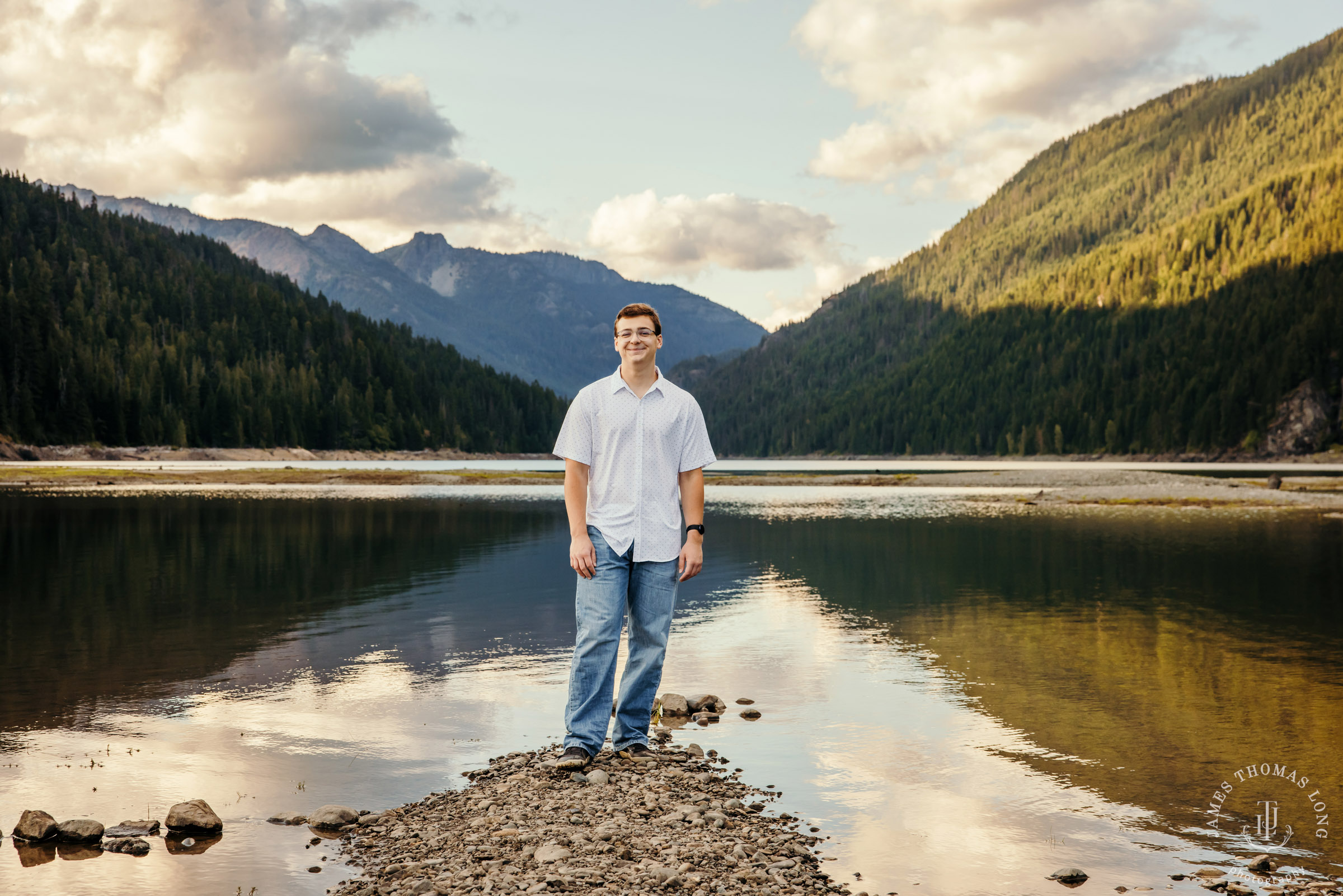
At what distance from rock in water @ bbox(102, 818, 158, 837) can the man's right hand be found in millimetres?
4380

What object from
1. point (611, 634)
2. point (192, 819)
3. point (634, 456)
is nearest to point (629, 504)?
point (634, 456)

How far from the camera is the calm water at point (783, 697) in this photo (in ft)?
27.8

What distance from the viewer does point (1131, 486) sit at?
82.2 metres

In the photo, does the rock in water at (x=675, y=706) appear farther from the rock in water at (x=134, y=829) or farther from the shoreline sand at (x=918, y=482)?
the shoreline sand at (x=918, y=482)

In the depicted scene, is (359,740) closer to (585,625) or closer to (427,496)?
(585,625)

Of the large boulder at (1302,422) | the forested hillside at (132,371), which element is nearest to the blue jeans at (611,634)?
the forested hillside at (132,371)

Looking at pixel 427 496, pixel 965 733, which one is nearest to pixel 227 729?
pixel 965 733

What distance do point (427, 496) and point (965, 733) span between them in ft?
234

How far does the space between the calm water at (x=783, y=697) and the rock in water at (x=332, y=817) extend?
1.14ft

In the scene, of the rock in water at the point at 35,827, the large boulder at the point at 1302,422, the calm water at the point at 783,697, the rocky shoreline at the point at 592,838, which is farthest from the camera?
the large boulder at the point at 1302,422

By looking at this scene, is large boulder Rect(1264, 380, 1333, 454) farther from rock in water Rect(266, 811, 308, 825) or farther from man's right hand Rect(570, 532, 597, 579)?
rock in water Rect(266, 811, 308, 825)

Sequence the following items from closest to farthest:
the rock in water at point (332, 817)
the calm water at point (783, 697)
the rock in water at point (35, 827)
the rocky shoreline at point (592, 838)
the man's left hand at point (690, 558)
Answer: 1. the rocky shoreline at point (592, 838)
2. the rock in water at point (35, 827)
3. the calm water at point (783, 697)
4. the rock in water at point (332, 817)
5. the man's left hand at point (690, 558)

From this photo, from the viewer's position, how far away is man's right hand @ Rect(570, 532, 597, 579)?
888 centimetres

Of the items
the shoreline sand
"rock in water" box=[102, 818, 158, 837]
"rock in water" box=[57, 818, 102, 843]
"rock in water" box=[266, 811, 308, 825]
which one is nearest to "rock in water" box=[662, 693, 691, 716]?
"rock in water" box=[266, 811, 308, 825]
